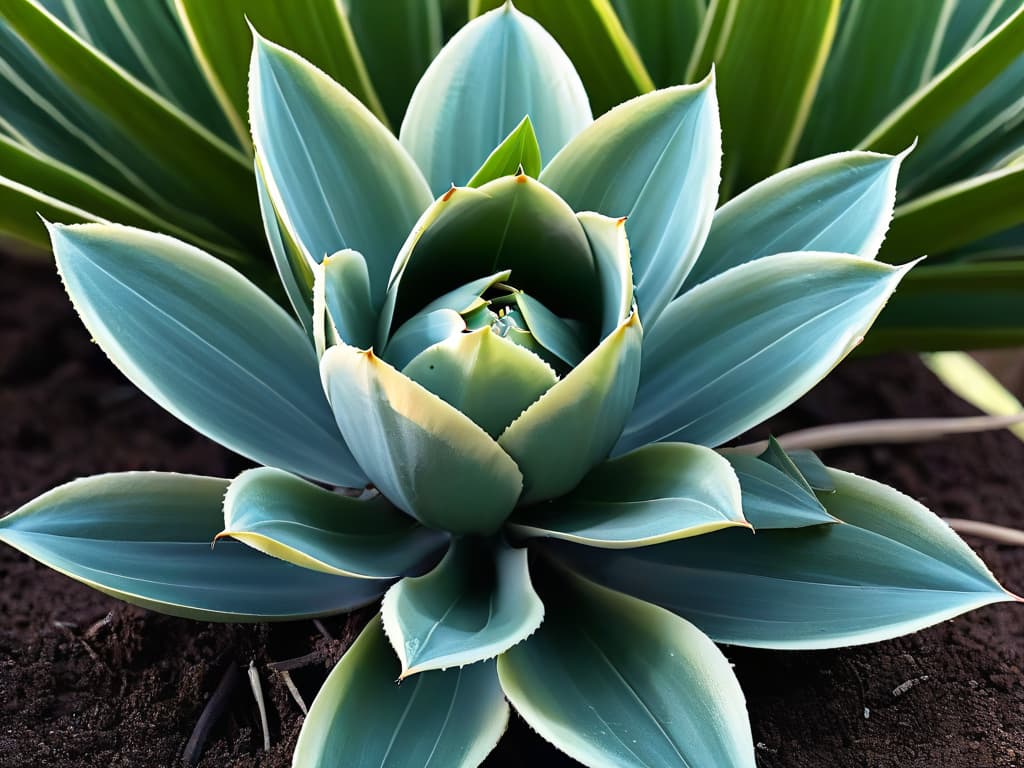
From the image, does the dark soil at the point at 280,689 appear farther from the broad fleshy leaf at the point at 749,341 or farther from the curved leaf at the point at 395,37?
the curved leaf at the point at 395,37

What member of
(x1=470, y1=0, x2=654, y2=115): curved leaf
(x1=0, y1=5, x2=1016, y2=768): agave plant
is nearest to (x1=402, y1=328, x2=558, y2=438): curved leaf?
(x1=0, y1=5, x2=1016, y2=768): agave plant

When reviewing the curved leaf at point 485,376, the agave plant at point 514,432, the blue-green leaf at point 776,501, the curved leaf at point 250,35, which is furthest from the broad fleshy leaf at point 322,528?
the curved leaf at point 250,35

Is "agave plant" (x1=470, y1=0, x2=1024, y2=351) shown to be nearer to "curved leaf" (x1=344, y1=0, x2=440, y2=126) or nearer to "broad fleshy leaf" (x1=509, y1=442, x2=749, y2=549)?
"curved leaf" (x1=344, y1=0, x2=440, y2=126)

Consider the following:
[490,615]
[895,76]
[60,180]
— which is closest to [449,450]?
[490,615]

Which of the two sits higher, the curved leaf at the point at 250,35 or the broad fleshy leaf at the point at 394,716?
the curved leaf at the point at 250,35

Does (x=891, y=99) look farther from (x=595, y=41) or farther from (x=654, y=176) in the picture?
(x=654, y=176)
